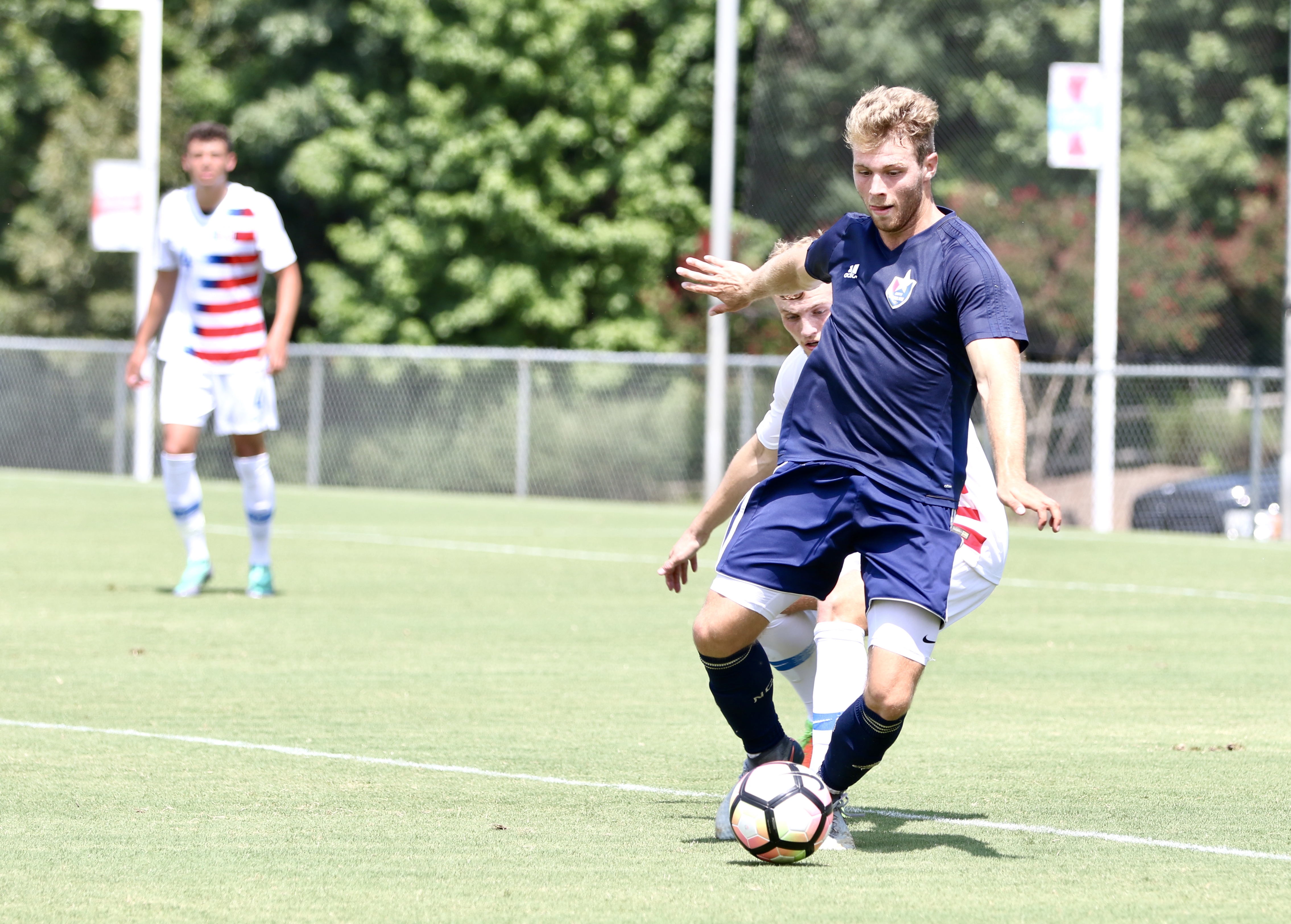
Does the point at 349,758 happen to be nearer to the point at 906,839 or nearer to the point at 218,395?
the point at 906,839

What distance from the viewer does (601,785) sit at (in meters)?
5.94

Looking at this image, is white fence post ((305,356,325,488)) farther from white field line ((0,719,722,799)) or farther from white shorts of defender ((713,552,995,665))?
white shorts of defender ((713,552,995,665))

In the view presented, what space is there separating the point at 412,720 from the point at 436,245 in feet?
70.1

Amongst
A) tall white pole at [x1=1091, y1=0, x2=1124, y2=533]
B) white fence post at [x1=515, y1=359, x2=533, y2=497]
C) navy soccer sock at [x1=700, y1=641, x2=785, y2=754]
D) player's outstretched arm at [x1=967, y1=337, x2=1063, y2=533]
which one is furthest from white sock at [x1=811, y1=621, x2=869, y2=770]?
white fence post at [x1=515, y1=359, x2=533, y2=497]

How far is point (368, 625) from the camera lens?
10.2 metres

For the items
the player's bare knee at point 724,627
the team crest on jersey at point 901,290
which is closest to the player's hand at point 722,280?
the team crest on jersey at point 901,290

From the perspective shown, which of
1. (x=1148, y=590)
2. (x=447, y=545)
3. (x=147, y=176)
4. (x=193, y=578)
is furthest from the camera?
(x=147, y=176)

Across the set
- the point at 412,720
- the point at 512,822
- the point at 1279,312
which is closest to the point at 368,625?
the point at 412,720

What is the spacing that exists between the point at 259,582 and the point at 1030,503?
23.9 ft

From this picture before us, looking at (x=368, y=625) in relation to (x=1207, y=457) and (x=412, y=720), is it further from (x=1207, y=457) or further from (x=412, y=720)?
(x=1207, y=457)

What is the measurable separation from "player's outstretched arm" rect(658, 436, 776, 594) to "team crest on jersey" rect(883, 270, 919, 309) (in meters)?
0.74

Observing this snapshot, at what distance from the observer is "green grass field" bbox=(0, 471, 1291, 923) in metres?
4.54

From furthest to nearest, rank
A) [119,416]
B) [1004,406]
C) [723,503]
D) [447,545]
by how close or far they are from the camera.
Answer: [119,416] → [447,545] → [723,503] → [1004,406]

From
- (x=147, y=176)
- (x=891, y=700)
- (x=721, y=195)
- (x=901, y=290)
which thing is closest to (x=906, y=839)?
(x=891, y=700)
